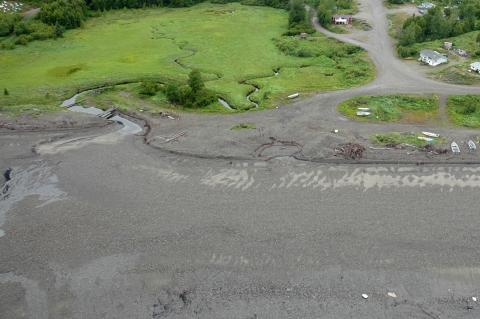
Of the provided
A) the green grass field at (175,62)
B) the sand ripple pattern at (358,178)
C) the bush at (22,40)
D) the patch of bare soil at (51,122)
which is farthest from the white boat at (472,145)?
the bush at (22,40)

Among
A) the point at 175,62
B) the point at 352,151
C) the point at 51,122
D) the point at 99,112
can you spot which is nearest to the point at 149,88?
the point at 99,112

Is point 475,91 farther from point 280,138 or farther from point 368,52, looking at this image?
point 280,138

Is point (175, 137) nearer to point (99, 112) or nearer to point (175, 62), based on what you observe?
point (99, 112)

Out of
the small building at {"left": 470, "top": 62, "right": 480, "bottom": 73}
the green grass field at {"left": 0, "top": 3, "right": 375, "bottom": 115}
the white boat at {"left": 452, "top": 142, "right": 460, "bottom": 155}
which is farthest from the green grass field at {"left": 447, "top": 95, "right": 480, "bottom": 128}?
the green grass field at {"left": 0, "top": 3, "right": 375, "bottom": 115}

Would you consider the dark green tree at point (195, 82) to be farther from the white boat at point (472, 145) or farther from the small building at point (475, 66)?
the small building at point (475, 66)

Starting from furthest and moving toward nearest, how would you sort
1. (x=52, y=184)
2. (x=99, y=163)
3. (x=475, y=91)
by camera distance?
(x=475, y=91), (x=99, y=163), (x=52, y=184)

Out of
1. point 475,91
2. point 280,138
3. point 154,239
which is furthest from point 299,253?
point 475,91

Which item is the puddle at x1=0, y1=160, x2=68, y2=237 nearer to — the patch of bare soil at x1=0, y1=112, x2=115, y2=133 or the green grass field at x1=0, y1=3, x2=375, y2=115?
the patch of bare soil at x1=0, y1=112, x2=115, y2=133
